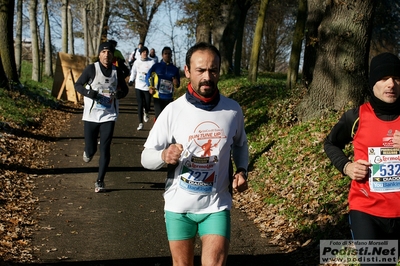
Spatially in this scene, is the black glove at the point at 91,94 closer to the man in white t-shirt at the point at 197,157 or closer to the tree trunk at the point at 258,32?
the man in white t-shirt at the point at 197,157

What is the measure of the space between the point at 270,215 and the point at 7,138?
7772 mm

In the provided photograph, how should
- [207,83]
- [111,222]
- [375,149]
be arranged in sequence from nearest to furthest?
[375,149], [207,83], [111,222]

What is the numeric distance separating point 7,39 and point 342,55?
15.0 m

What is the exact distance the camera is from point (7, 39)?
24266mm

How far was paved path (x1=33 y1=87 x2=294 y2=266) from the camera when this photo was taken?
7906 mm

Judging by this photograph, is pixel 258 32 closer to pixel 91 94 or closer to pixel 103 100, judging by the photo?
pixel 103 100

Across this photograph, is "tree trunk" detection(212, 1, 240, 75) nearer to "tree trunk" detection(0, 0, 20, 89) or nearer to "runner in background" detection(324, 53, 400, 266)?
"tree trunk" detection(0, 0, 20, 89)

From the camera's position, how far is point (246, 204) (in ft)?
36.1

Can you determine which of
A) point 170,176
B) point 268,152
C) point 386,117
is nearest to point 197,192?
point 170,176

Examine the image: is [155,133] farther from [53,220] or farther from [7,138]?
[7,138]

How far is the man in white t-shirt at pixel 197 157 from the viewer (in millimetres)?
5164

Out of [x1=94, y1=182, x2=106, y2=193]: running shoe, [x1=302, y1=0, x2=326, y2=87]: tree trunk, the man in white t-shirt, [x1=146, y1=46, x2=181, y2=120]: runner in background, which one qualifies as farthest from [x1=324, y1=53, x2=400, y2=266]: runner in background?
[x1=302, y1=0, x2=326, y2=87]: tree trunk

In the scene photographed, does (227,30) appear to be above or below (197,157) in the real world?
above

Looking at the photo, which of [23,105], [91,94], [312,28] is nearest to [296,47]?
[312,28]
